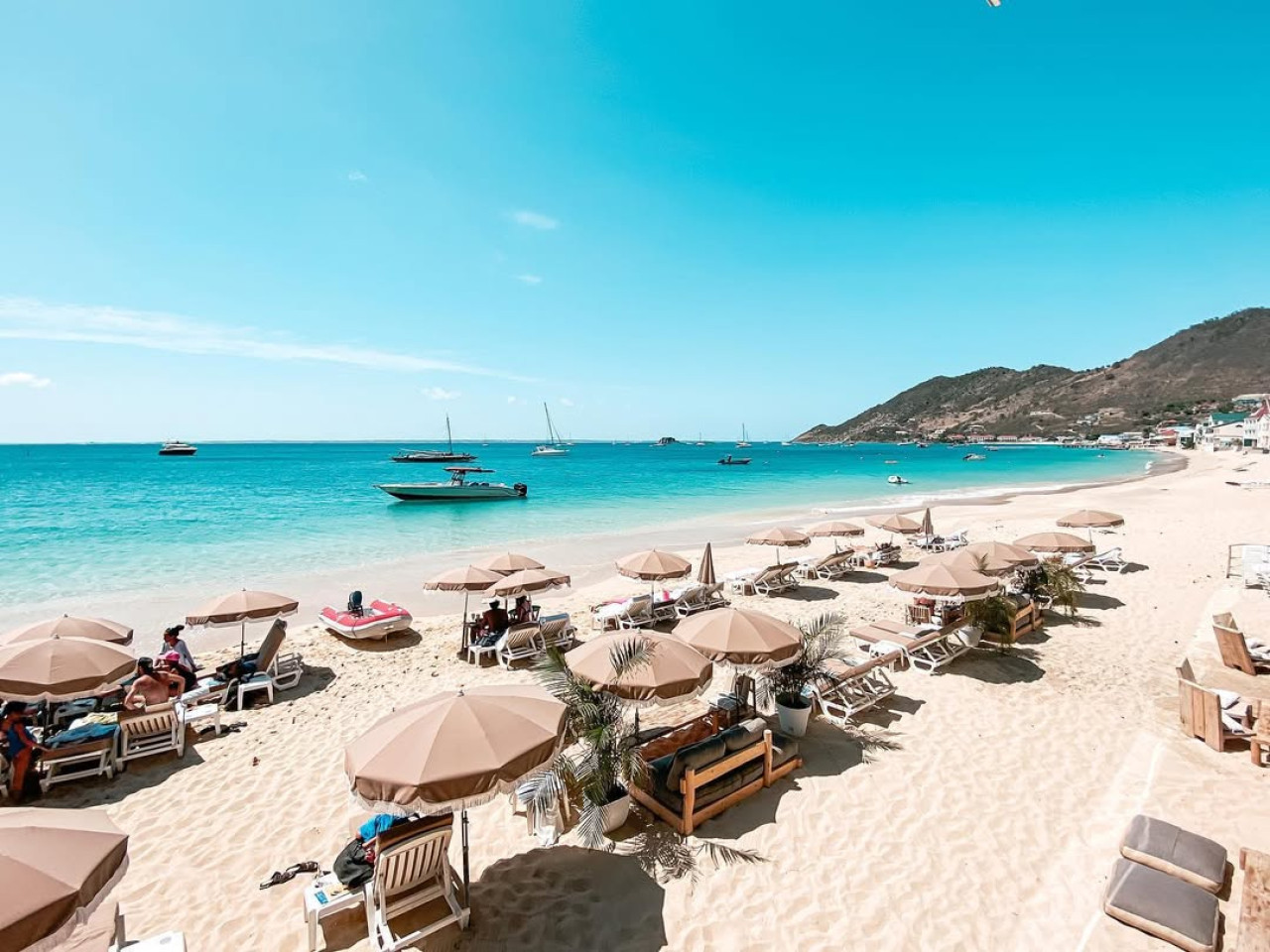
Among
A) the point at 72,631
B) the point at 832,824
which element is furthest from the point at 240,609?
the point at 832,824

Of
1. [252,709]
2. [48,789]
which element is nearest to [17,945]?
[48,789]

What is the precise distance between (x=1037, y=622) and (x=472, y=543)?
20717 millimetres

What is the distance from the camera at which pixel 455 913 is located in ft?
14.4

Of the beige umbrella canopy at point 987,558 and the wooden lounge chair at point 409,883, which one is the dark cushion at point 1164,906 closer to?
the wooden lounge chair at point 409,883

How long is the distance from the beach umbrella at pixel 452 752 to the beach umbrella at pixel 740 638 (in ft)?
7.62

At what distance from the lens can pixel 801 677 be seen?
732 cm

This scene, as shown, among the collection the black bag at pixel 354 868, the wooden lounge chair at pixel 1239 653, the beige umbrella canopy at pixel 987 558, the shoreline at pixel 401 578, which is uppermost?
the beige umbrella canopy at pixel 987 558

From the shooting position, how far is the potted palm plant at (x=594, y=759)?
5.27 meters

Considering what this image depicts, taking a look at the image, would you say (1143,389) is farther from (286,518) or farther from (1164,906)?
(1164,906)

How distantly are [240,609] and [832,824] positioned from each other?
9708mm

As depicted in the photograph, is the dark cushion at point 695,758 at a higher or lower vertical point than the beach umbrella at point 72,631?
lower

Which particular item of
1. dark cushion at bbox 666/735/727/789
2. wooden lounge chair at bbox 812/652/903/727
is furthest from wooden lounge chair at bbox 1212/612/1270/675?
dark cushion at bbox 666/735/727/789

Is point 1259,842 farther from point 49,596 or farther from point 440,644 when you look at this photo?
point 49,596

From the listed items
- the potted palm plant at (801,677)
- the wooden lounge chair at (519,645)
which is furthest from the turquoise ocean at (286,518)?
the potted palm plant at (801,677)
